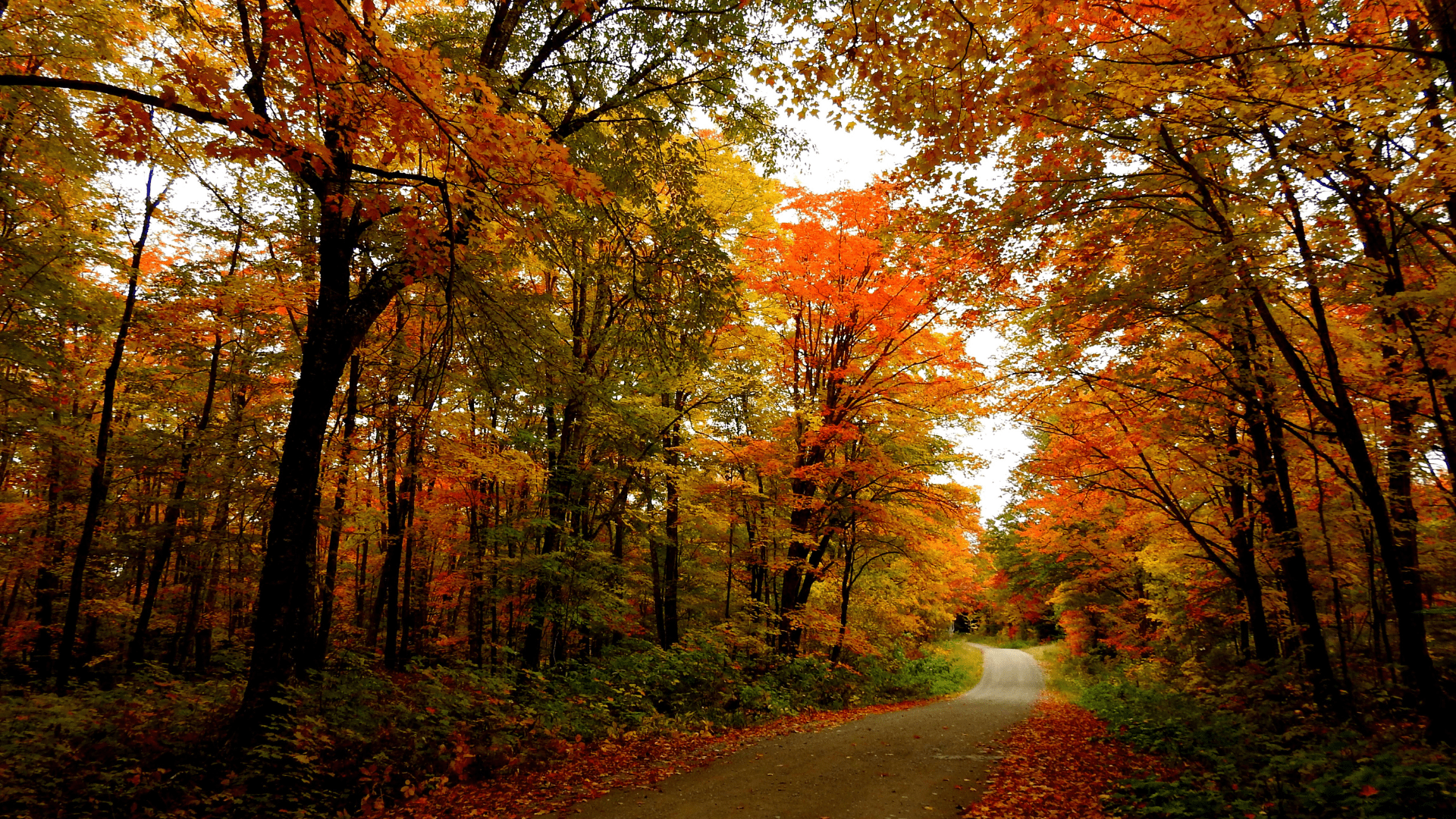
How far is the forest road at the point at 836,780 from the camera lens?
577 cm

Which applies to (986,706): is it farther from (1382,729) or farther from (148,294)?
(148,294)

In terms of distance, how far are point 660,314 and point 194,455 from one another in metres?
10.1

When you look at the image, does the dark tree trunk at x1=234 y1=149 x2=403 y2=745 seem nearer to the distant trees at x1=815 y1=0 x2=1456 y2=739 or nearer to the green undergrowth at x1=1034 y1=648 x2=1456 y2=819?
the distant trees at x1=815 y1=0 x2=1456 y2=739

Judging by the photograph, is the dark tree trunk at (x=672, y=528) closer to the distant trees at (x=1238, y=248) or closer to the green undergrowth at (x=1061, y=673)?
the distant trees at (x=1238, y=248)

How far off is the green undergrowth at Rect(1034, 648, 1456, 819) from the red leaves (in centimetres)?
29

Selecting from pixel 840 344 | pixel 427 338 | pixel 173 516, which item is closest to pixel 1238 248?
pixel 840 344

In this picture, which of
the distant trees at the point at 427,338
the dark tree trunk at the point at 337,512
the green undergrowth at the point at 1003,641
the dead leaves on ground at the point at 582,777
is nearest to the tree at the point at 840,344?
the distant trees at the point at 427,338

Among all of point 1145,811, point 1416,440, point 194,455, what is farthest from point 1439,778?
point 194,455

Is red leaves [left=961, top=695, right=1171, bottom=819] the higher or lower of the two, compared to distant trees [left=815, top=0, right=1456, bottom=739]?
lower

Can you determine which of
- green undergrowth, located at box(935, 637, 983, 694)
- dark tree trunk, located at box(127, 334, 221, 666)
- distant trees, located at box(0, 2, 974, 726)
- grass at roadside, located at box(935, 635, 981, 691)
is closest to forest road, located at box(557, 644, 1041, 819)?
distant trees, located at box(0, 2, 974, 726)

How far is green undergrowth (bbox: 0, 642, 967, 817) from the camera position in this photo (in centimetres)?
529

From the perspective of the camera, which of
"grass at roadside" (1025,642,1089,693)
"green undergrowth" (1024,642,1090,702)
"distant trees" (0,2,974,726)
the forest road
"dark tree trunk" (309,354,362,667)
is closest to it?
"distant trees" (0,2,974,726)

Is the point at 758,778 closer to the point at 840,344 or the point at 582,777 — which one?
the point at 582,777

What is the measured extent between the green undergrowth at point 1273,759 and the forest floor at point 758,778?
1.87m
